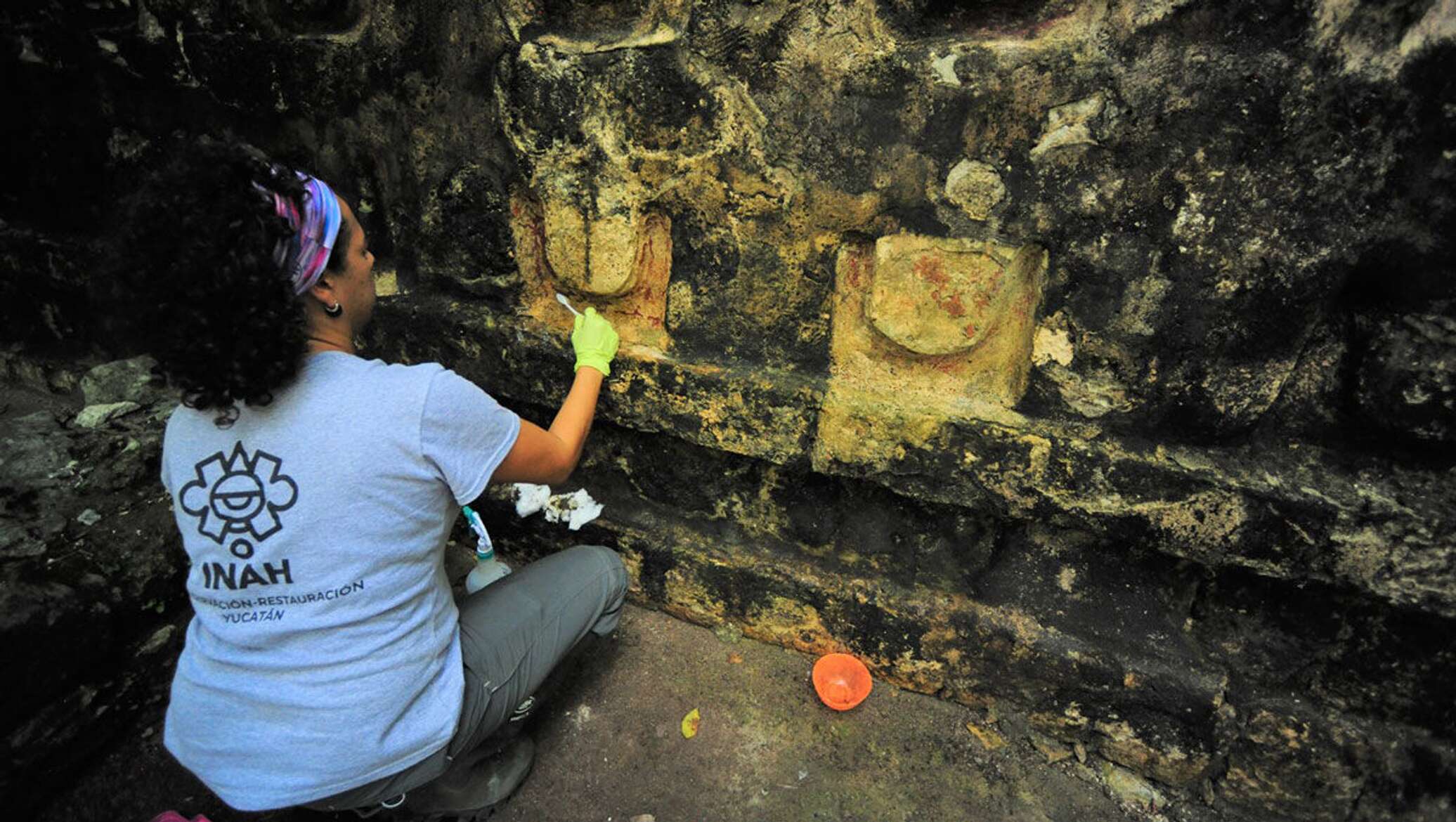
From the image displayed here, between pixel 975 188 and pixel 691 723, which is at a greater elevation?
pixel 975 188

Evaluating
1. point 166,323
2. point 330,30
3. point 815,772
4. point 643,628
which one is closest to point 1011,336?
point 815,772

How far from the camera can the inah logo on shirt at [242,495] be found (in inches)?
44.9

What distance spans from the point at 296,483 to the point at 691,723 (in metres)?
1.11

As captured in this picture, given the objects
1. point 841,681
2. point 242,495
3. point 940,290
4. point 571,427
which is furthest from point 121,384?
point 940,290

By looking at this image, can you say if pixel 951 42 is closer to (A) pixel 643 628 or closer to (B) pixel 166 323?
(B) pixel 166 323

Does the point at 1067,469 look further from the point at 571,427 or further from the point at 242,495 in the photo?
the point at 242,495

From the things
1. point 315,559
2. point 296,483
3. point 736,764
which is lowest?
point 736,764

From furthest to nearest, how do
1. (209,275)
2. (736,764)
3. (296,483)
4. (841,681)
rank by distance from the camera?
(841,681), (736,764), (296,483), (209,275)

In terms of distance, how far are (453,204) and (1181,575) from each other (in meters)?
1.95

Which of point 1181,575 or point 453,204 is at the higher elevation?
point 453,204

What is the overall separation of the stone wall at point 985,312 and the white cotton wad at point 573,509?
5cm

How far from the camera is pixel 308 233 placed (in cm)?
116

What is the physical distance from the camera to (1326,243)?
127 cm

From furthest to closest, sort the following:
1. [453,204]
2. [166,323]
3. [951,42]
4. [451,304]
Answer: [451,304] → [453,204] → [951,42] → [166,323]
